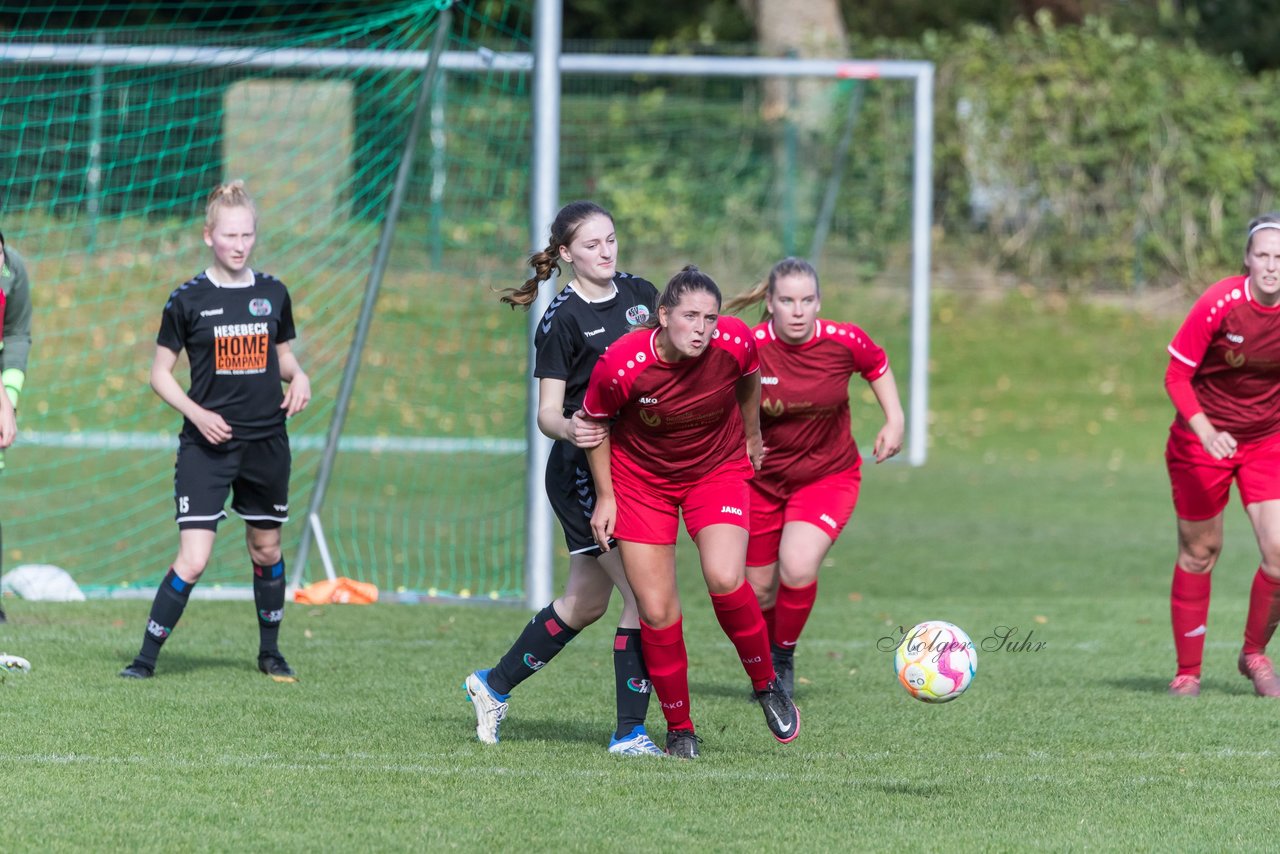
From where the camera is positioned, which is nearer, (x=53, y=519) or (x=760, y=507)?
(x=760, y=507)

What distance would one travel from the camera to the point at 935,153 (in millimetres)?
20281

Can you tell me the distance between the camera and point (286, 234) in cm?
1359

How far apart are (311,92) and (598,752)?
796 cm

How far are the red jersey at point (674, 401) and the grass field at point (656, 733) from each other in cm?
101

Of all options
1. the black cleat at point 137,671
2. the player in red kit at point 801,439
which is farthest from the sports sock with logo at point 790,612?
the black cleat at point 137,671

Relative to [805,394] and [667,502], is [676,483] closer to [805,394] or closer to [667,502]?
[667,502]

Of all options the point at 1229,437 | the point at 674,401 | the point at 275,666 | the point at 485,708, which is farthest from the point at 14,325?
the point at 1229,437

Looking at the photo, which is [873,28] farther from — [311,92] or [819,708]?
[819,708]

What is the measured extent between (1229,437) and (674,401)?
2.44m

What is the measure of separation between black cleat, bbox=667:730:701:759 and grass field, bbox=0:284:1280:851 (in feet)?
0.21

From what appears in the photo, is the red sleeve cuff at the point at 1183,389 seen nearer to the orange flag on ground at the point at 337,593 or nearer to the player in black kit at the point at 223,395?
the player in black kit at the point at 223,395

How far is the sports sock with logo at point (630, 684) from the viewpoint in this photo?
5.67 metres

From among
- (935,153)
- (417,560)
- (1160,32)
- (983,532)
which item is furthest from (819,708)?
(1160,32)

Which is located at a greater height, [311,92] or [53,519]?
[311,92]
